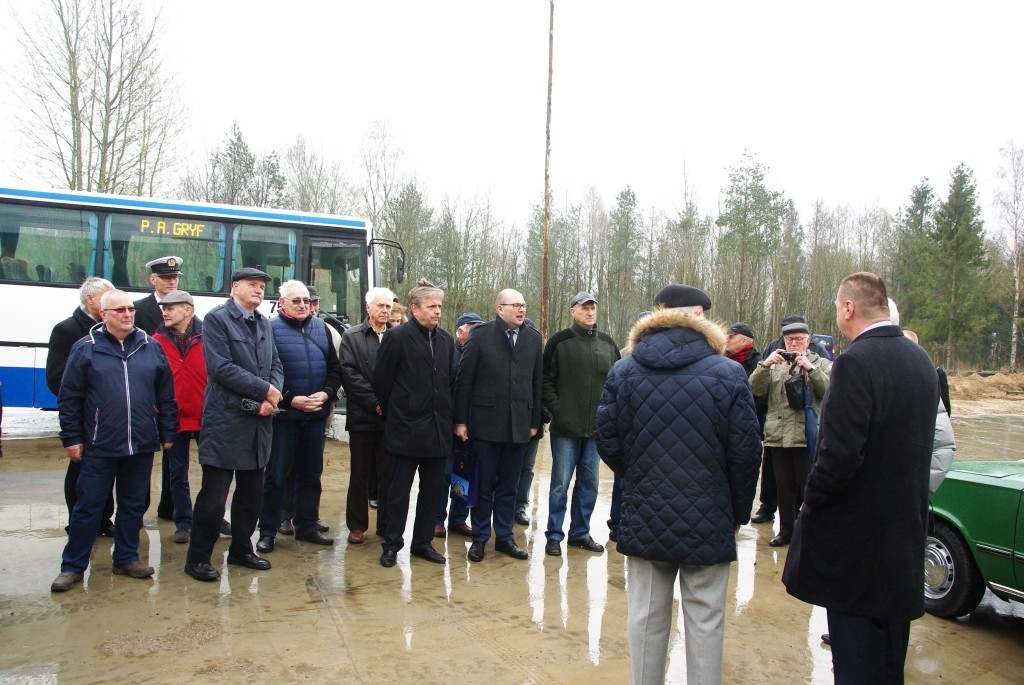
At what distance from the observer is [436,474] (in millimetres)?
5516

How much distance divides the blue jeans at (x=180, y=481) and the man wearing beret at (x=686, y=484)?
414 cm

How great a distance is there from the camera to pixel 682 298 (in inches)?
132

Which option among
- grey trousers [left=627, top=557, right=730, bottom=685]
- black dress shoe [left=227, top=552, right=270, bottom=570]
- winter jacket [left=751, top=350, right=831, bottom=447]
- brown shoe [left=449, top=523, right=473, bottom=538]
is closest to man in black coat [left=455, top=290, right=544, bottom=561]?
brown shoe [left=449, top=523, right=473, bottom=538]

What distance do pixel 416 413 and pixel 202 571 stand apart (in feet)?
5.78


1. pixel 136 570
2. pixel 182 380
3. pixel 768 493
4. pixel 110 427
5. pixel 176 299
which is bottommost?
pixel 136 570

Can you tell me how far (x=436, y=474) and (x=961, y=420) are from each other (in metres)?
18.6

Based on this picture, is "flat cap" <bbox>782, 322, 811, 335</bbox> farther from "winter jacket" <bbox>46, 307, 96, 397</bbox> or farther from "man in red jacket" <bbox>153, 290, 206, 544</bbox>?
"winter jacket" <bbox>46, 307, 96, 397</bbox>

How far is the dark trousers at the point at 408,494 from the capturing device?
535 cm

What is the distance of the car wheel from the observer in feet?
15.1

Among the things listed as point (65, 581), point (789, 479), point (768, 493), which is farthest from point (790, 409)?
point (65, 581)

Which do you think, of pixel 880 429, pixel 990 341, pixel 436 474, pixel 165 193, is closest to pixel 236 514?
pixel 436 474

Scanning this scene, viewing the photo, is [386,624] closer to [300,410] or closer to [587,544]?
[300,410]

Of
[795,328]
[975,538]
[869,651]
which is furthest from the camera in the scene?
[795,328]

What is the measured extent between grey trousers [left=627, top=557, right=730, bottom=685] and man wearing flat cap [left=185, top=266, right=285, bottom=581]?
2833 millimetres
